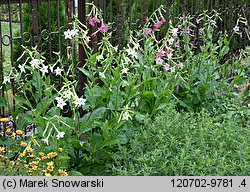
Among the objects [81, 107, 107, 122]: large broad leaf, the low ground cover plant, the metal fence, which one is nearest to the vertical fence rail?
the metal fence

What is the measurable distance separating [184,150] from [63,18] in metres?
2.94

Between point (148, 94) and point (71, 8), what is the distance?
1.05 m

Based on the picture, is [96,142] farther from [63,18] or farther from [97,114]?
[63,18]

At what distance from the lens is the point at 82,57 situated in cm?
427

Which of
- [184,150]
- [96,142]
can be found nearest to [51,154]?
[96,142]

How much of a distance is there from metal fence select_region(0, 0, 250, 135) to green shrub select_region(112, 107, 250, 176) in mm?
1159

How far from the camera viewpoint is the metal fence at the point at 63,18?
375cm

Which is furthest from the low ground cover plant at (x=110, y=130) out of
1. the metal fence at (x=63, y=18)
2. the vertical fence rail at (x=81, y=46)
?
the vertical fence rail at (x=81, y=46)

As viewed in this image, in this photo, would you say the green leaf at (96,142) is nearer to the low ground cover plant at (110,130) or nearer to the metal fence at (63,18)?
the low ground cover plant at (110,130)

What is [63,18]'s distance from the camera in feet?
17.7

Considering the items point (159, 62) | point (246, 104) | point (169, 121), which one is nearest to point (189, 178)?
point (169, 121)

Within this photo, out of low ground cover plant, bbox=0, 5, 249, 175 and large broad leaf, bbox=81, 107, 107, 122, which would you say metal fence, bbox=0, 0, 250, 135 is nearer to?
low ground cover plant, bbox=0, 5, 249, 175

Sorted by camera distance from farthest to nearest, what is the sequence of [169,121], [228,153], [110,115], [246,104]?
[246,104], [110,115], [169,121], [228,153]

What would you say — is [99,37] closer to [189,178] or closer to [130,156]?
[130,156]
